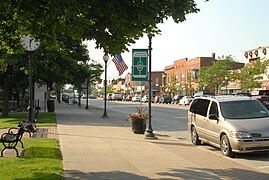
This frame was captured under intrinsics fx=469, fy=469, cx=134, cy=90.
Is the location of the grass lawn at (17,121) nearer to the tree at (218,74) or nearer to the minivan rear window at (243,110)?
the minivan rear window at (243,110)

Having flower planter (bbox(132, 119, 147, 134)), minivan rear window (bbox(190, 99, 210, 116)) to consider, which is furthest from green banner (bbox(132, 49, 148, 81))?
minivan rear window (bbox(190, 99, 210, 116))

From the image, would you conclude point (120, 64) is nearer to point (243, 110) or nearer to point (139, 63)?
point (139, 63)

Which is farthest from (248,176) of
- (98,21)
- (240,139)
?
(98,21)

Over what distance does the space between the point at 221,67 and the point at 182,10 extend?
68.3m

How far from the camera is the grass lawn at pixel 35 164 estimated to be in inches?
377

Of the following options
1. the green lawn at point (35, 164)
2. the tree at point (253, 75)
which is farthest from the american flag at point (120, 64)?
the tree at point (253, 75)

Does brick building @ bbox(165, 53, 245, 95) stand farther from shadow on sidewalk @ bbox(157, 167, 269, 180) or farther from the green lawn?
shadow on sidewalk @ bbox(157, 167, 269, 180)

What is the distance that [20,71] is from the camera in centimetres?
3238

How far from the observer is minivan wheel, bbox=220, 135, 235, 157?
1335 centimetres

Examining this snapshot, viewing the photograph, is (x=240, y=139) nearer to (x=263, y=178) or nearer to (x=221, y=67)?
(x=263, y=178)

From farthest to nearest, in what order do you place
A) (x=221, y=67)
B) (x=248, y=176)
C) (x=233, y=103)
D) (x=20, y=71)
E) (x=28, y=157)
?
(x=221, y=67)
(x=20, y=71)
(x=233, y=103)
(x=28, y=157)
(x=248, y=176)

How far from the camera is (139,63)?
66.9 feet

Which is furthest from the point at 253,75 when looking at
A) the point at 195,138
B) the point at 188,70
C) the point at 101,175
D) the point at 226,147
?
the point at 101,175

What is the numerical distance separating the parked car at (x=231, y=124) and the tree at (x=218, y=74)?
59680mm
